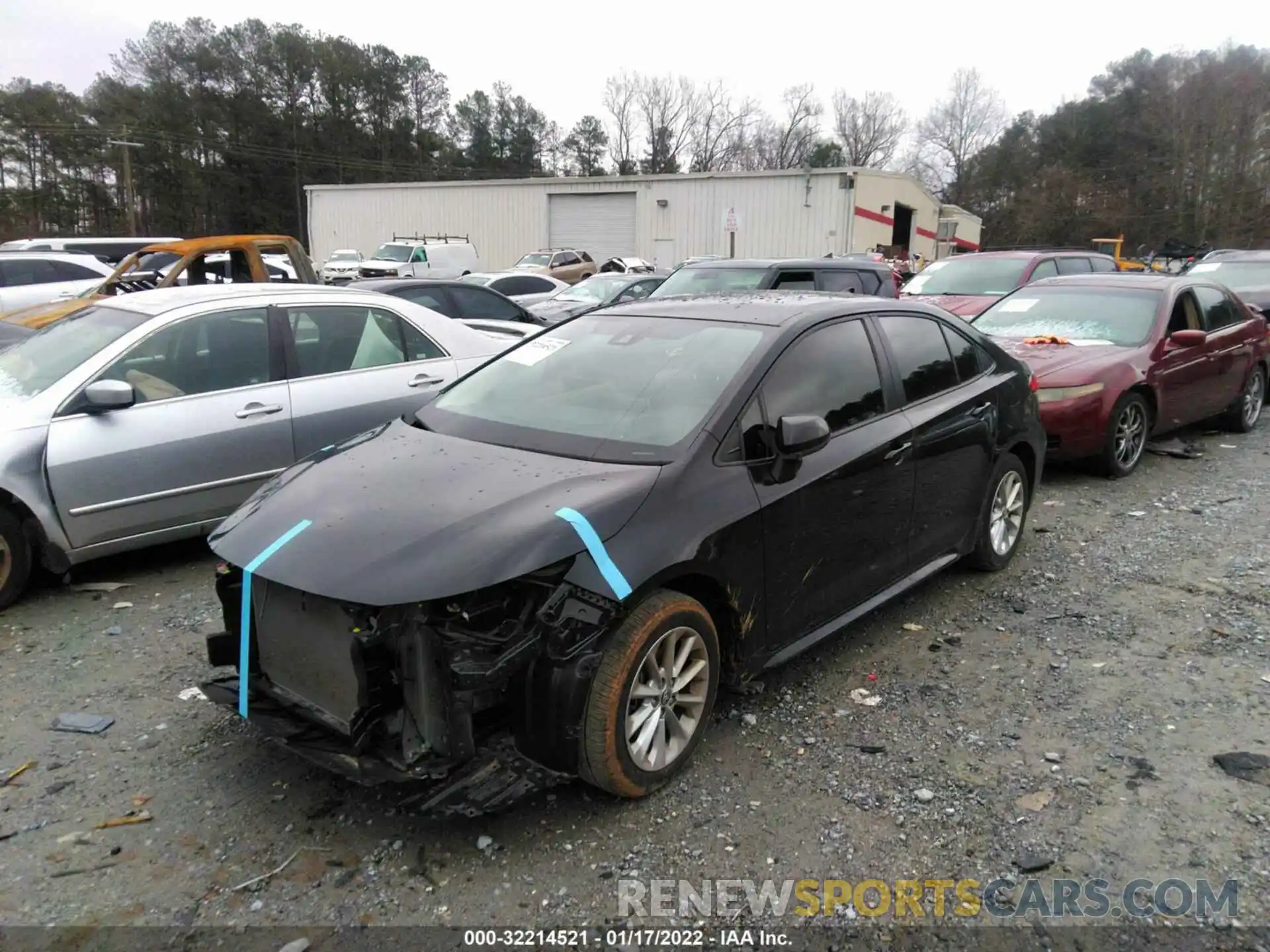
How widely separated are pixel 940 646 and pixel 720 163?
86.0 metres

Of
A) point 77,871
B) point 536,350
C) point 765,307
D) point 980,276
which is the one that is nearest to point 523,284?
point 980,276

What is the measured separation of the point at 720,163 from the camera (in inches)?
3305

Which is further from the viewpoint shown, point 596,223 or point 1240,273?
point 596,223

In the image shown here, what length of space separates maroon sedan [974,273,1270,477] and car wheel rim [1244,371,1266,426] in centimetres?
4

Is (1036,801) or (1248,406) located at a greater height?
(1248,406)

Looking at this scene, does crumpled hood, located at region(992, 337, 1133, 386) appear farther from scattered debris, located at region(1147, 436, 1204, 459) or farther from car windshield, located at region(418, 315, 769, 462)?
car windshield, located at region(418, 315, 769, 462)

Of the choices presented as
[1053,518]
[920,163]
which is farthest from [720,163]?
[1053,518]

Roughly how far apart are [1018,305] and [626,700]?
7.30 m

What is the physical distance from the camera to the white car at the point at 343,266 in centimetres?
2741

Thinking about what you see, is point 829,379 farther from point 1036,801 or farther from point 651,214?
point 651,214

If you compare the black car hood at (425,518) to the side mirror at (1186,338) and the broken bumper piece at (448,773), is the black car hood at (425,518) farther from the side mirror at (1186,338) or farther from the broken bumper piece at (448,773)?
the side mirror at (1186,338)

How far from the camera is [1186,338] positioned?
7551 mm

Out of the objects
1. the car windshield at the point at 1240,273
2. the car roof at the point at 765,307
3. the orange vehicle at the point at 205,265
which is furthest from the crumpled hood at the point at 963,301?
the orange vehicle at the point at 205,265

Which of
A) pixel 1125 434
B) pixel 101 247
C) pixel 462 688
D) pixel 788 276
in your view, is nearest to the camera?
pixel 462 688
